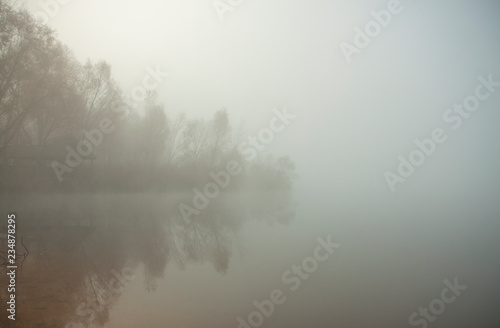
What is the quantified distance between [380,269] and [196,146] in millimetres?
27559

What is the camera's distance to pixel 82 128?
22.7 meters

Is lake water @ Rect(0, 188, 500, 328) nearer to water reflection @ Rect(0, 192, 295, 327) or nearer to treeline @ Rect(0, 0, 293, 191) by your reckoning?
water reflection @ Rect(0, 192, 295, 327)

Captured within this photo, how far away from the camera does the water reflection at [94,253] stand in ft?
16.1

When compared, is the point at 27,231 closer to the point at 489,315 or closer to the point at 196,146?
the point at 489,315

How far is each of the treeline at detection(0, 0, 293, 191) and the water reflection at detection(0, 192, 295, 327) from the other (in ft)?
12.5

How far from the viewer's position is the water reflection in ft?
16.1

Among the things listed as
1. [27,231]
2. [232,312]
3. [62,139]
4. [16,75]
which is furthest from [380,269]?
[16,75]

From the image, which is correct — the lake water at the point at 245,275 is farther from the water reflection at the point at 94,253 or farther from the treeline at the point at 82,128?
the treeline at the point at 82,128

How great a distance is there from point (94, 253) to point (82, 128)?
17352 mm

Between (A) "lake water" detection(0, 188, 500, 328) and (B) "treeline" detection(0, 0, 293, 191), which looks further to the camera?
(B) "treeline" detection(0, 0, 293, 191)

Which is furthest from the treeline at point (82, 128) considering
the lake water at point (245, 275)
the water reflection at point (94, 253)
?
the lake water at point (245, 275)

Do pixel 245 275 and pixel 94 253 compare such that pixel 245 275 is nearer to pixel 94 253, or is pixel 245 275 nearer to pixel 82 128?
pixel 94 253

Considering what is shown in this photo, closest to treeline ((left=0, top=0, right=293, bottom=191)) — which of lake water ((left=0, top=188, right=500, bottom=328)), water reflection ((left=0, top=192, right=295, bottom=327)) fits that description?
water reflection ((left=0, top=192, right=295, bottom=327))

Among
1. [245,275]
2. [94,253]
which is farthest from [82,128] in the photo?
[245,275]
